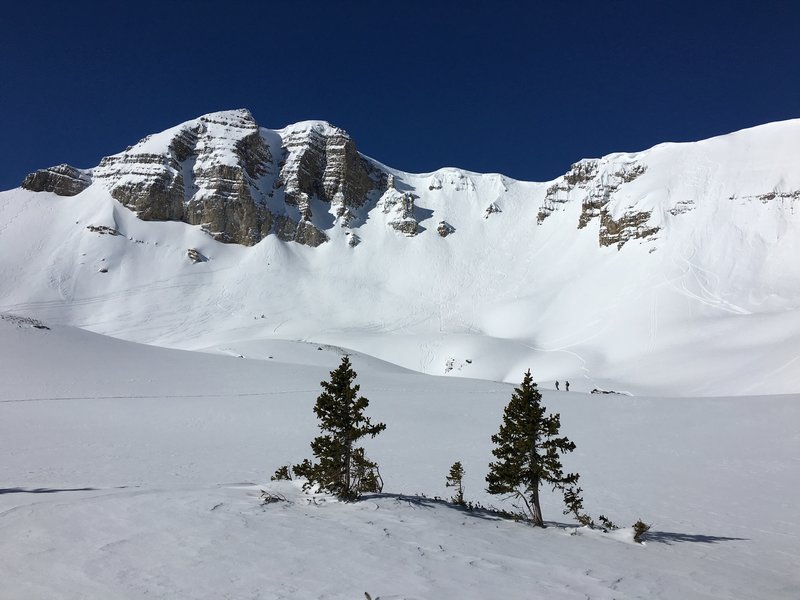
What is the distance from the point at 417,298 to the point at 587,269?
31337 mm

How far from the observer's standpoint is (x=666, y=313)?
63969 millimetres

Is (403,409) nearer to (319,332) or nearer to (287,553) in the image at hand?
(287,553)

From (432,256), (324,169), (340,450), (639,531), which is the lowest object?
(639,531)

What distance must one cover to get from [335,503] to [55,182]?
13281 cm

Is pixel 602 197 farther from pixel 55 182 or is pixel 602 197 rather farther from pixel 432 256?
pixel 55 182

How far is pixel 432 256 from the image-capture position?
110m

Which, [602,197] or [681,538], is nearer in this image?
[681,538]

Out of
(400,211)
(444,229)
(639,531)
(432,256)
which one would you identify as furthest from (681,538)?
(400,211)

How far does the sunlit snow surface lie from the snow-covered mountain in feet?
73.2

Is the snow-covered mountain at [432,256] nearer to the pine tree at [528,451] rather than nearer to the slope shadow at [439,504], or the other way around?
the pine tree at [528,451]

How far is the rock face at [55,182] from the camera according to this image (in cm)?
Result: 11225

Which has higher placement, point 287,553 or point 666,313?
point 666,313

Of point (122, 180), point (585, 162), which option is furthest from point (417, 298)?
point (122, 180)

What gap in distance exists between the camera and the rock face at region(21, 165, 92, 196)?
11225 centimetres
